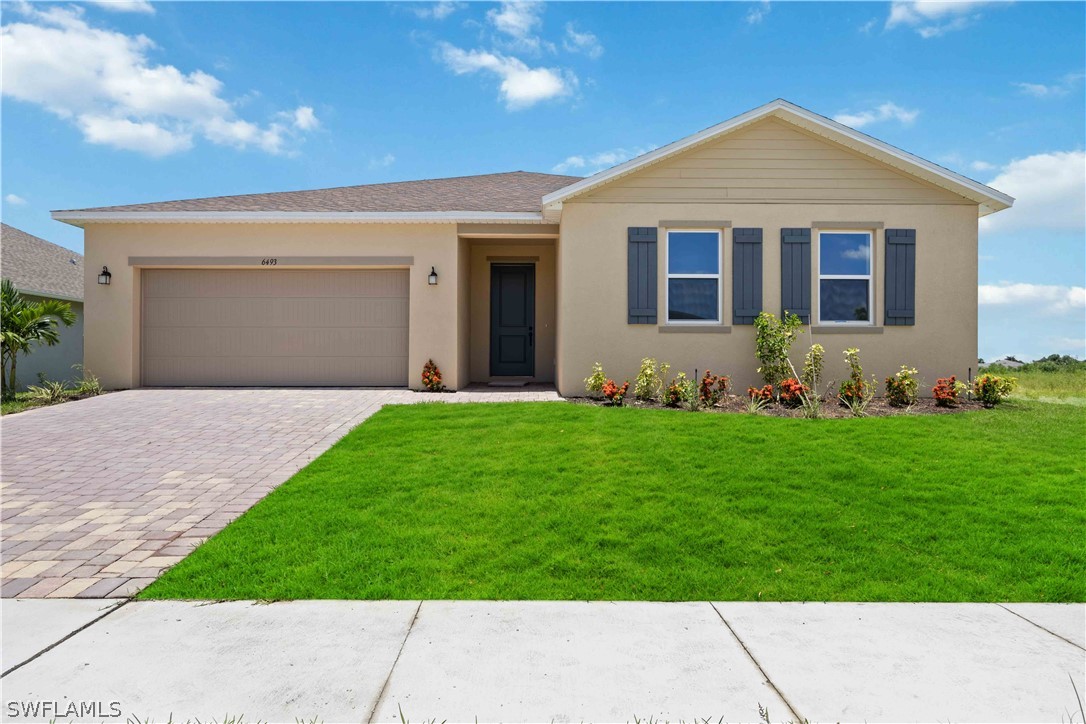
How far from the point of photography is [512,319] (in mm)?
13086

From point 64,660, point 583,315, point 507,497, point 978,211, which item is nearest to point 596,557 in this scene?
point 507,497

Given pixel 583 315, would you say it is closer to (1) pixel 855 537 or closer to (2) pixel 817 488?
(2) pixel 817 488

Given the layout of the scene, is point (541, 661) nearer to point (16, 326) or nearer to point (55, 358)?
point (16, 326)

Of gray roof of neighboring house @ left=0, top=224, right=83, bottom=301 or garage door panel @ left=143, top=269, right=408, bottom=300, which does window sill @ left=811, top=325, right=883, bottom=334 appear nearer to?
garage door panel @ left=143, top=269, right=408, bottom=300

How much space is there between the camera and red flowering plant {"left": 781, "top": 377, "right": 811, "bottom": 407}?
30.4 feet

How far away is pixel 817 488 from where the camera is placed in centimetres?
515

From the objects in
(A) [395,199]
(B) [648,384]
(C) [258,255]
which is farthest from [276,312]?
(B) [648,384]

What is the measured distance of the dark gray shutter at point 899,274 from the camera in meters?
10.3

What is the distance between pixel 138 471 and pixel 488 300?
796 centimetres

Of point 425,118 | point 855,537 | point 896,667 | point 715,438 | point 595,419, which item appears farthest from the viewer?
point 425,118

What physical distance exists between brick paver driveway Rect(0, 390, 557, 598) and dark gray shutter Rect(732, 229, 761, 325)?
3.69m

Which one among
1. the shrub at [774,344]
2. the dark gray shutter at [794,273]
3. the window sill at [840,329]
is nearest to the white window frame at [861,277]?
the window sill at [840,329]

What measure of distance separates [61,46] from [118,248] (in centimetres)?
351

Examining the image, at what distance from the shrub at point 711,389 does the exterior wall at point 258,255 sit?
4.71m
